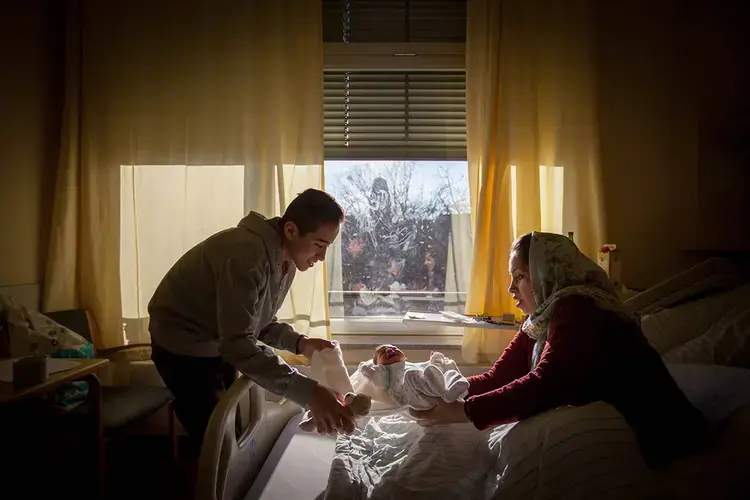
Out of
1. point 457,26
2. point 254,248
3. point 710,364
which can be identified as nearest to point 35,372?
point 254,248

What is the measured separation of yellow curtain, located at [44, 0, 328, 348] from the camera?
2.42m

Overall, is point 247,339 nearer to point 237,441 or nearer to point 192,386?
point 237,441

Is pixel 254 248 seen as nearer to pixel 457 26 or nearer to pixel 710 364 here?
pixel 710 364

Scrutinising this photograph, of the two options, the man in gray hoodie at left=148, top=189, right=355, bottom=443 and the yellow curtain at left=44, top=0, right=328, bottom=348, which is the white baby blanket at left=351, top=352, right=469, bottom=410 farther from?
the yellow curtain at left=44, top=0, right=328, bottom=348

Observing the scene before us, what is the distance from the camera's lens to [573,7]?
2379mm

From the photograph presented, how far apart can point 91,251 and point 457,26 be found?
89.8 inches

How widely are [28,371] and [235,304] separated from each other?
80 centimetres

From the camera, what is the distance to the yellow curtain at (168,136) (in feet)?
7.93

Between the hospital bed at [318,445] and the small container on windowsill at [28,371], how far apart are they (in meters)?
0.66

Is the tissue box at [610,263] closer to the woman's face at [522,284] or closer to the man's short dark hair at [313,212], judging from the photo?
the woman's face at [522,284]

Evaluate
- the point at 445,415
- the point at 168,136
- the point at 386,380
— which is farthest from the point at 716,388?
the point at 168,136

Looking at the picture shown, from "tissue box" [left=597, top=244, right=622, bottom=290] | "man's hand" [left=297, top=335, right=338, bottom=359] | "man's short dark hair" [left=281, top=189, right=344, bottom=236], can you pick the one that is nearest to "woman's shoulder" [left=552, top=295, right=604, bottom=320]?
"man's short dark hair" [left=281, top=189, right=344, bottom=236]

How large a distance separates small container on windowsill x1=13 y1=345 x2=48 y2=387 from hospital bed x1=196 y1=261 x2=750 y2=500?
661mm

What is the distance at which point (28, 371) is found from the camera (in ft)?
5.14
